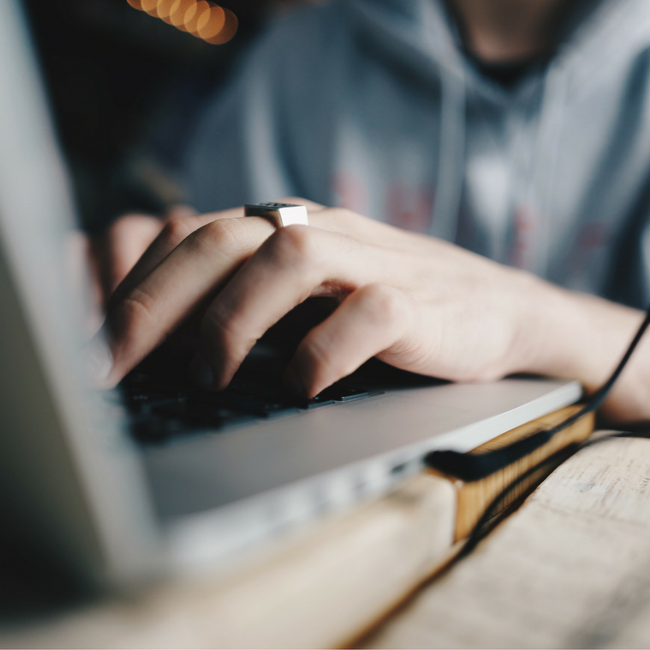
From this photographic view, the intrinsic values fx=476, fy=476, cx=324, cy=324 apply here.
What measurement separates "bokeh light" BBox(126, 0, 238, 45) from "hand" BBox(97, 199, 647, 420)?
2004 millimetres

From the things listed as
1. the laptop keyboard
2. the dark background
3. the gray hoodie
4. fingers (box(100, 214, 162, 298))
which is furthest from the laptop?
the dark background

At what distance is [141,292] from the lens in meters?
0.29

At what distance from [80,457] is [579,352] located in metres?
0.43

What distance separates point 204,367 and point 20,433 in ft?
0.57

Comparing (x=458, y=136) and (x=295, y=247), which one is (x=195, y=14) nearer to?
(x=458, y=136)

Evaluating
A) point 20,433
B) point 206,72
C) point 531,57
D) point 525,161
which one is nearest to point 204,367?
point 20,433

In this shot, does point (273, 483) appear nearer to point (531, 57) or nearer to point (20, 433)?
point (20, 433)

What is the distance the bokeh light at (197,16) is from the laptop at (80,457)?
223 centimetres

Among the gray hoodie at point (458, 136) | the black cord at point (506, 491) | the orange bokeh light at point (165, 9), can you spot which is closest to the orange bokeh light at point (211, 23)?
the orange bokeh light at point (165, 9)

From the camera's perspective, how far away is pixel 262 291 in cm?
27

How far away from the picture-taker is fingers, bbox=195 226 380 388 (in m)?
0.27

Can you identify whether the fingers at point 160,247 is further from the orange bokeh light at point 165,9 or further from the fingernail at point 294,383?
the orange bokeh light at point 165,9

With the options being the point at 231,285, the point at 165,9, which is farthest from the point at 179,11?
the point at 231,285

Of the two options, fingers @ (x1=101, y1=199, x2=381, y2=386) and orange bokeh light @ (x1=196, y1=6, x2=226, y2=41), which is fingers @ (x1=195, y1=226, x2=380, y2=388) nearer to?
fingers @ (x1=101, y1=199, x2=381, y2=386)
